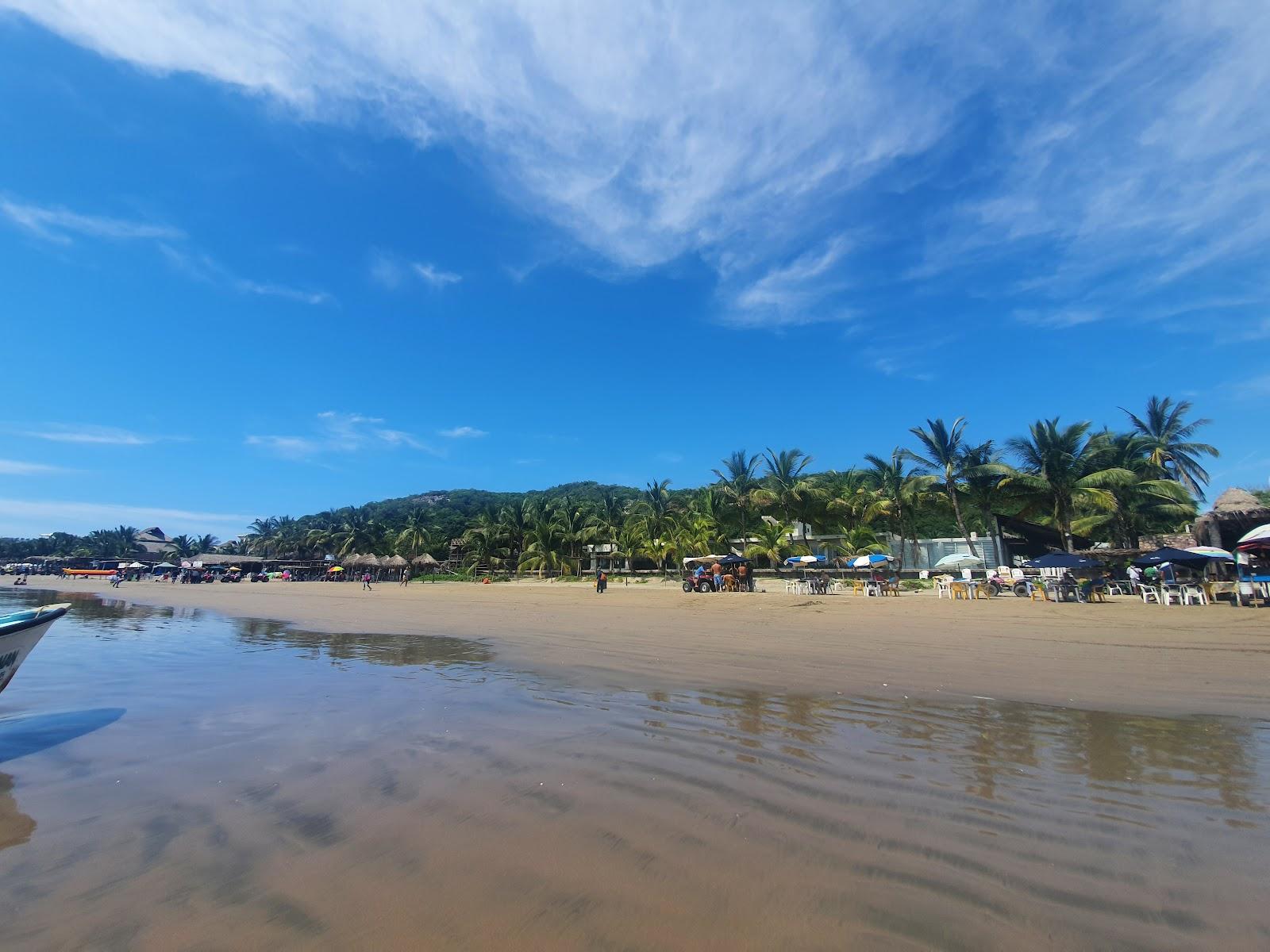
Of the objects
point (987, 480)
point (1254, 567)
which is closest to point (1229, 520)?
point (1254, 567)

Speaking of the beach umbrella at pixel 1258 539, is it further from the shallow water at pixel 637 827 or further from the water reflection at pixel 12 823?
the water reflection at pixel 12 823

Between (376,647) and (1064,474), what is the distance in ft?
105

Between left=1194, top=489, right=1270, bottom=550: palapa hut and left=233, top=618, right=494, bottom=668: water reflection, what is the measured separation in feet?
96.3

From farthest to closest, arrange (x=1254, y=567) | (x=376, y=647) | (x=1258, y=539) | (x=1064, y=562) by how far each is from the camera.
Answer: (x=1254, y=567), (x=1064, y=562), (x=1258, y=539), (x=376, y=647)

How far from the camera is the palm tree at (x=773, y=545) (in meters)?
34.8

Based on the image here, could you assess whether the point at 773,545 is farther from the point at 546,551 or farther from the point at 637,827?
the point at 637,827

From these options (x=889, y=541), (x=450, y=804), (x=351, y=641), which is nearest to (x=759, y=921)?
(x=450, y=804)

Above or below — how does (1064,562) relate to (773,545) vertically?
below

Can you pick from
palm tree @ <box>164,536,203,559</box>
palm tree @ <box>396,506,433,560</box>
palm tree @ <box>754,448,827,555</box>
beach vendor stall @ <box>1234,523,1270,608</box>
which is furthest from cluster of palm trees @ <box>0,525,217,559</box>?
beach vendor stall @ <box>1234,523,1270,608</box>

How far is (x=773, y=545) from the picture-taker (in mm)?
34781

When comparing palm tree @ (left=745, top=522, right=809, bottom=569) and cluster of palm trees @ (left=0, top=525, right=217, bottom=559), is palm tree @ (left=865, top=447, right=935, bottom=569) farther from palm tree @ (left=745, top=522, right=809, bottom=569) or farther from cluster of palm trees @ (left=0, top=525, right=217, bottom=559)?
cluster of palm trees @ (left=0, top=525, right=217, bottom=559)

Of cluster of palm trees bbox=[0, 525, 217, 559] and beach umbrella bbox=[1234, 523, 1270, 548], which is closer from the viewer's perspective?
beach umbrella bbox=[1234, 523, 1270, 548]

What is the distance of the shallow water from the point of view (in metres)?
2.46

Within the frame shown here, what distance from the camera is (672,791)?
3912mm
